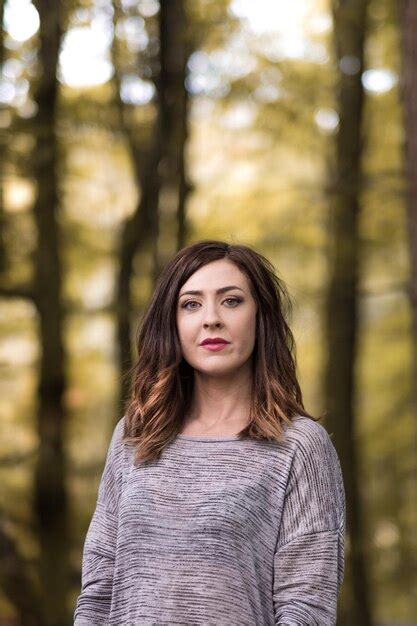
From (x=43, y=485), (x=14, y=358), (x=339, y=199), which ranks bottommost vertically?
(x=43, y=485)

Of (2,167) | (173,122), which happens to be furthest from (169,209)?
(2,167)

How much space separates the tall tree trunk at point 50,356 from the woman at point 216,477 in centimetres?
669

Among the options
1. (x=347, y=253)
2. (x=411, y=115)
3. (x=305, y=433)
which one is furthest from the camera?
(x=347, y=253)

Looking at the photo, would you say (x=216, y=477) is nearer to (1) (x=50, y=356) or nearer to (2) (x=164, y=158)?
(1) (x=50, y=356)

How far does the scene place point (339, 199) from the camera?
977 cm

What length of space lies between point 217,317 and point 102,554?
1.93 feet

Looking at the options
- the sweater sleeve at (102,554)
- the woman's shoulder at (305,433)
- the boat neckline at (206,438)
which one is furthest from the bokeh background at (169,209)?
the woman's shoulder at (305,433)

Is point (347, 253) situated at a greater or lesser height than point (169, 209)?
lesser

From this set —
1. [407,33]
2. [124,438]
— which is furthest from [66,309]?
[124,438]

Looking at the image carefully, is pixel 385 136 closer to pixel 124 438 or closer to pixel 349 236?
pixel 349 236

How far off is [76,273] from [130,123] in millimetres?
1622

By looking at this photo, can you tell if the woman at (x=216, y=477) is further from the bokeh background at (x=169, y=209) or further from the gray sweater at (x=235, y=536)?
the bokeh background at (x=169, y=209)

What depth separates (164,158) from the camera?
389 inches

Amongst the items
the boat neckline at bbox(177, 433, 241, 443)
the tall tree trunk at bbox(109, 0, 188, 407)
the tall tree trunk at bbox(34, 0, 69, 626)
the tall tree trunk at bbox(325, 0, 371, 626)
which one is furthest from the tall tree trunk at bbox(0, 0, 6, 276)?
the boat neckline at bbox(177, 433, 241, 443)
